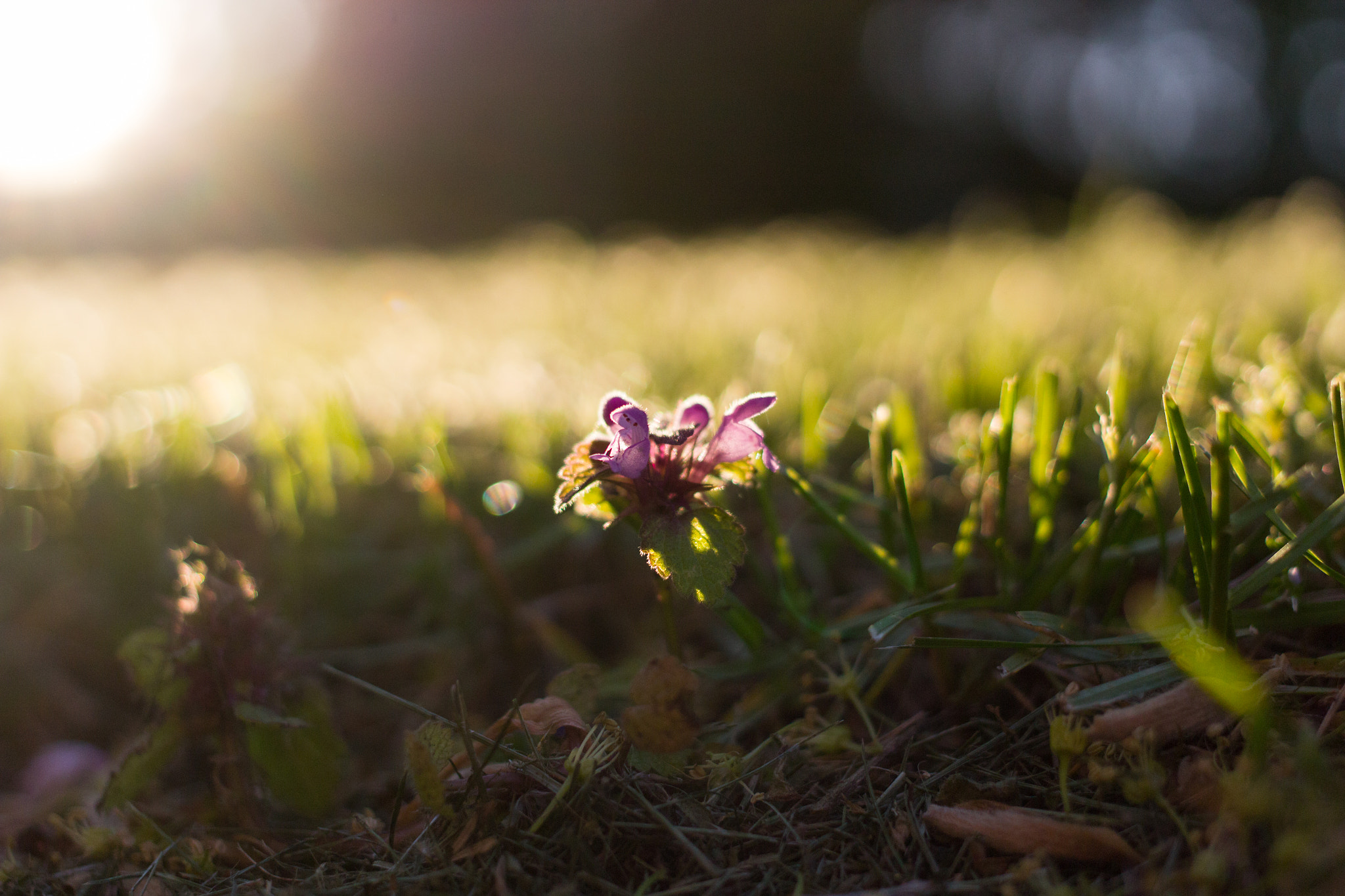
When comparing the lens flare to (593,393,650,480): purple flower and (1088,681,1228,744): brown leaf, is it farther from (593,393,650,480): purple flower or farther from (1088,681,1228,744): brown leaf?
(1088,681,1228,744): brown leaf

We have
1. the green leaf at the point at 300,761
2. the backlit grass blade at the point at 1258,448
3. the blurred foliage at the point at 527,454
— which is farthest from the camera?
the blurred foliage at the point at 527,454

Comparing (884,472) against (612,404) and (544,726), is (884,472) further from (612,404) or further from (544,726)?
(544,726)

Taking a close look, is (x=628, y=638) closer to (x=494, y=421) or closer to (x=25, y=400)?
(x=494, y=421)

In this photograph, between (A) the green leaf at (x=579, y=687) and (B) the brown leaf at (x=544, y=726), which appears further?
(A) the green leaf at (x=579, y=687)

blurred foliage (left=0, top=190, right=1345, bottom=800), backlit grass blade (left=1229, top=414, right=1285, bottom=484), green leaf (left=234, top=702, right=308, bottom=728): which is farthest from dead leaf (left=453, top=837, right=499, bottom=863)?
backlit grass blade (left=1229, top=414, right=1285, bottom=484)

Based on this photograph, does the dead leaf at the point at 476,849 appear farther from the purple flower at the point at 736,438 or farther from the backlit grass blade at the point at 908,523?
the backlit grass blade at the point at 908,523

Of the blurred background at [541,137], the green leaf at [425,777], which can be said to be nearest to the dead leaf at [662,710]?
the green leaf at [425,777]

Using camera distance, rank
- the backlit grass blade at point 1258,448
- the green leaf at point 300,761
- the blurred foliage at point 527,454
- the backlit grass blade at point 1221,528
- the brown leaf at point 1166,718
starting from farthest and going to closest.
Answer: the blurred foliage at point 527,454 < the green leaf at point 300,761 < the backlit grass blade at point 1258,448 < the brown leaf at point 1166,718 < the backlit grass blade at point 1221,528
